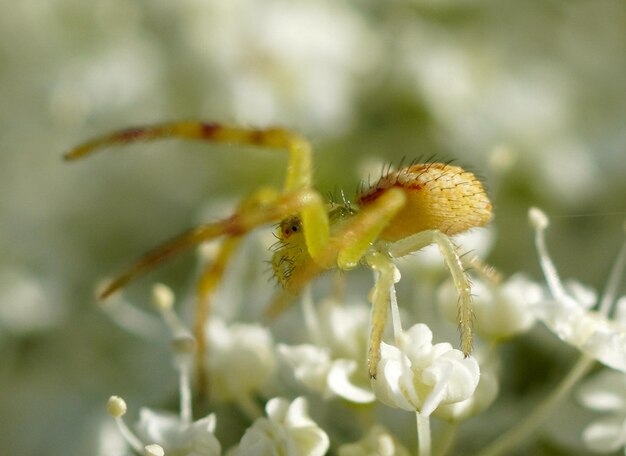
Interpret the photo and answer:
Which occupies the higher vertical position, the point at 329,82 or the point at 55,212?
the point at 329,82

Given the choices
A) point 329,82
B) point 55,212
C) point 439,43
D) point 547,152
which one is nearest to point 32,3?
point 55,212

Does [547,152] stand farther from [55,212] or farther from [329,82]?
[55,212]

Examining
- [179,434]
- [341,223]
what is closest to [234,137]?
[341,223]

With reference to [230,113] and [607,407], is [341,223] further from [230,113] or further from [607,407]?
[230,113]

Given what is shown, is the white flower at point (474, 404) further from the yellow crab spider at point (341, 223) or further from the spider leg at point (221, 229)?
the spider leg at point (221, 229)

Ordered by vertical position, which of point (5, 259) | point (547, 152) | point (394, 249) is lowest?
point (5, 259)
